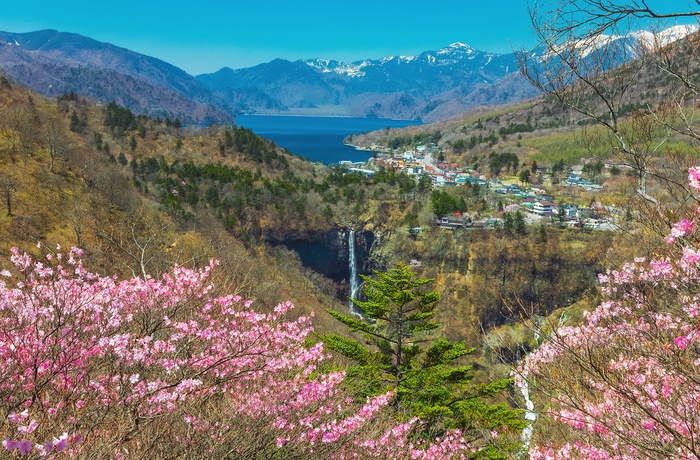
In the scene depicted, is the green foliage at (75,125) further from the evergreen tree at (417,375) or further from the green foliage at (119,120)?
the evergreen tree at (417,375)

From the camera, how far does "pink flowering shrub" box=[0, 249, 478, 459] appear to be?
4539 millimetres

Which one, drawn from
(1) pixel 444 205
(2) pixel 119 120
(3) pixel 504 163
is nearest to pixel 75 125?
(2) pixel 119 120

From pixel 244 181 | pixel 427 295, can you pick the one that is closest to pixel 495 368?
pixel 427 295

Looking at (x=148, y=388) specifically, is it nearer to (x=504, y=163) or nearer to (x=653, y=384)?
(x=653, y=384)

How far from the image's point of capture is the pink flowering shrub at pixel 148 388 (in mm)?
4539

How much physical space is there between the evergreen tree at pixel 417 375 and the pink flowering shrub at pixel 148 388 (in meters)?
2.87

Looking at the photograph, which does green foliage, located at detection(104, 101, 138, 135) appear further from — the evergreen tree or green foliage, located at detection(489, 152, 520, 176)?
green foliage, located at detection(489, 152, 520, 176)

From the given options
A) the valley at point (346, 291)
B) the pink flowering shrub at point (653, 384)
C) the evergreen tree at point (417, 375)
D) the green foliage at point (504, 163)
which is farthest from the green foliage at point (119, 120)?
the green foliage at point (504, 163)

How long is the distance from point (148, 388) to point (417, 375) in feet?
26.2

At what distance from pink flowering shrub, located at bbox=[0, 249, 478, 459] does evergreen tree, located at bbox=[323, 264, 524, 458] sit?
2867mm

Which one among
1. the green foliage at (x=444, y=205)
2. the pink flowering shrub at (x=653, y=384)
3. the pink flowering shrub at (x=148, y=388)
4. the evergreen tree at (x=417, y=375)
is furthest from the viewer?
the green foliage at (x=444, y=205)

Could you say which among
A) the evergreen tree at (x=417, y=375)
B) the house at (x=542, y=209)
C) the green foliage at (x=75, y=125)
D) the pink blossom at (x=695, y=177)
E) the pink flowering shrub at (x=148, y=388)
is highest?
the green foliage at (x=75, y=125)

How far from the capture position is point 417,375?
38.1 ft

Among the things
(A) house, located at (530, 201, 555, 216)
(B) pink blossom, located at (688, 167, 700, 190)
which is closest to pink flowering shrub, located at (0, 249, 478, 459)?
(B) pink blossom, located at (688, 167, 700, 190)
